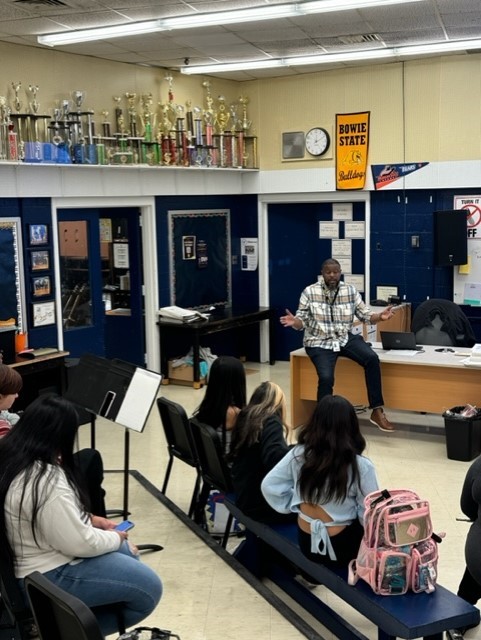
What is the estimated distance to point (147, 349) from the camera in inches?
385

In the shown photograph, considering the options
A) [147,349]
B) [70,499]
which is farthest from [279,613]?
[147,349]

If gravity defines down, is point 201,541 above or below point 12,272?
below

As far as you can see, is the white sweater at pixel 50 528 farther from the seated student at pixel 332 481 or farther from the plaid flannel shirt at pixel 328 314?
the plaid flannel shirt at pixel 328 314

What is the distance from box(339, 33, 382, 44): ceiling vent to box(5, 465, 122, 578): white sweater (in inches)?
229

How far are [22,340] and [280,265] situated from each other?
4.29 metres

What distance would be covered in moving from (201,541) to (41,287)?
387cm

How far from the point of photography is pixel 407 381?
7.45 m

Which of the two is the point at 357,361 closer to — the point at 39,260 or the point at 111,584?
the point at 39,260

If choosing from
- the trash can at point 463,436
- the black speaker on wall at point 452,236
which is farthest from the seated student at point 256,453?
the black speaker on wall at point 452,236

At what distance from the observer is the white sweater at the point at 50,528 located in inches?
127

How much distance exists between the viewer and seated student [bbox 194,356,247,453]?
4.90 m

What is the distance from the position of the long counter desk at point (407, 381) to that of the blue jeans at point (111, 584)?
4.30m

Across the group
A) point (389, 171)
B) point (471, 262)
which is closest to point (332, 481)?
point (471, 262)

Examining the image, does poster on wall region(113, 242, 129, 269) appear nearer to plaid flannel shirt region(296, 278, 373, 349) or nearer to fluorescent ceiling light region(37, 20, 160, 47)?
fluorescent ceiling light region(37, 20, 160, 47)
